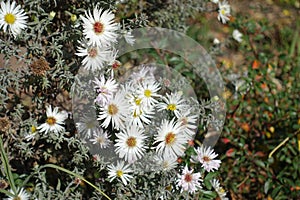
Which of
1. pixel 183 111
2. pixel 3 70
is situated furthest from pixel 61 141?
pixel 183 111

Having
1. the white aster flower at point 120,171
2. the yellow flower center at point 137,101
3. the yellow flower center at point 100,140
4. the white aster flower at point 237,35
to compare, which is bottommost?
the white aster flower at point 120,171

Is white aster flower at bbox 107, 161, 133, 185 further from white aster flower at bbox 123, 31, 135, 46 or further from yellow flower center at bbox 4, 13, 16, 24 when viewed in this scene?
yellow flower center at bbox 4, 13, 16, 24

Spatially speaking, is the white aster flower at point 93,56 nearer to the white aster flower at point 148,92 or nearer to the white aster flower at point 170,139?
the white aster flower at point 148,92

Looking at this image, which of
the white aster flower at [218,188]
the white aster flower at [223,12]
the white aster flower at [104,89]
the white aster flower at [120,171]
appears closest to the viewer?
the white aster flower at [104,89]

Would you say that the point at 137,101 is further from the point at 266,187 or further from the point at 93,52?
the point at 266,187

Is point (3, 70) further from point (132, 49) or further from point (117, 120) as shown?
→ point (132, 49)

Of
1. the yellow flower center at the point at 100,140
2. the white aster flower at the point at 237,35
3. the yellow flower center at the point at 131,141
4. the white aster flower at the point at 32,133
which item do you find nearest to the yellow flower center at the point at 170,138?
the yellow flower center at the point at 131,141

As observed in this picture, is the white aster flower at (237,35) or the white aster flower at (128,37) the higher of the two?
the white aster flower at (237,35)
